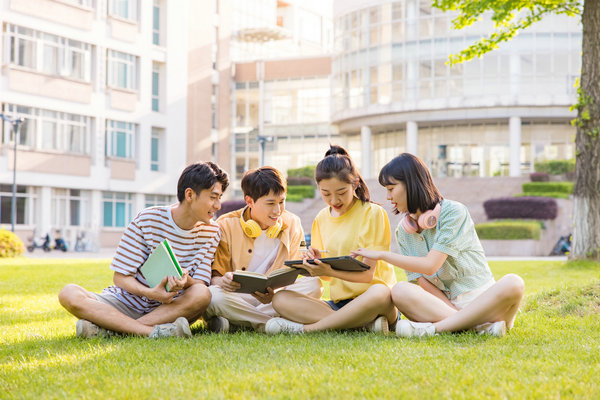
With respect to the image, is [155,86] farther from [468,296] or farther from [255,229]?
[468,296]

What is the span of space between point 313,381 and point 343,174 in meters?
1.92

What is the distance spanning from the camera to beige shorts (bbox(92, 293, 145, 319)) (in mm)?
5406

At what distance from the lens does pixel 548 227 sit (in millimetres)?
26391

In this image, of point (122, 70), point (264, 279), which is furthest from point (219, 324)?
point (122, 70)

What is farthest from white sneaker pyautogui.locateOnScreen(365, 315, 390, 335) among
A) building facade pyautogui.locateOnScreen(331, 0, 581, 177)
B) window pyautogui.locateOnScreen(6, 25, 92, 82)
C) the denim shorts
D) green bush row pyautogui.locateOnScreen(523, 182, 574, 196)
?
building facade pyautogui.locateOnScreen(331, 0, 581, 177)

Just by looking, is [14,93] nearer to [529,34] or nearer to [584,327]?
[529,34]

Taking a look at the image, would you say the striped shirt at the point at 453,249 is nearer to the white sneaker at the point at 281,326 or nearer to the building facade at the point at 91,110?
the white sneaker at the point at 281,326

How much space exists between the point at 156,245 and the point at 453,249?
2.05 m

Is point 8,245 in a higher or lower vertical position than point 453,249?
lower

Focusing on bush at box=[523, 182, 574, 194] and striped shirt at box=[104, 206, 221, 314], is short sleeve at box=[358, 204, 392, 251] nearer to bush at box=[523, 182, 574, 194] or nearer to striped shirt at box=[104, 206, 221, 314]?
striped shirt at box=[104, 206, 221, 314]

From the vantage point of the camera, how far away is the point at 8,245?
19641 mm

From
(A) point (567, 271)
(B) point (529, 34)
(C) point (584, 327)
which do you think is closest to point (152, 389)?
(C) point (584, 327)

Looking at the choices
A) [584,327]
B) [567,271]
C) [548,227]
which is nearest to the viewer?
[584,327]

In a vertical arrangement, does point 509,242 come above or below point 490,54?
below
